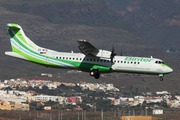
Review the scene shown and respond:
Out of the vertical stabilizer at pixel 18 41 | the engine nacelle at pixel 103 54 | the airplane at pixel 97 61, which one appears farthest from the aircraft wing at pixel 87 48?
the vertical stabilizer at pixel 18 41

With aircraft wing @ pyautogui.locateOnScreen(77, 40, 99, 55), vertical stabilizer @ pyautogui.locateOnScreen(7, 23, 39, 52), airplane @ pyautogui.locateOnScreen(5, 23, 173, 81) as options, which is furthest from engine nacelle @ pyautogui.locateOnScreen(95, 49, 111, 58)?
vertical stabilizer @ pyautogui.locateOnScreen(7, 23, 39, 52)

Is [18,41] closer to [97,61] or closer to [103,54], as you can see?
[97,61]

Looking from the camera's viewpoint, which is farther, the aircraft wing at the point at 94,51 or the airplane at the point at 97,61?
the airplane at the point at 97,61

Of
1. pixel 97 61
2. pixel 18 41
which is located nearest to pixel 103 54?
pixel 97 61

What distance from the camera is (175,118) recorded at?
127500mm

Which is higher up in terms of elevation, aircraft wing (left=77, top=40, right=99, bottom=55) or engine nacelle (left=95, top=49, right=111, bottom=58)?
aircraft wing (left=77, top=40, right=99, bottom=55)

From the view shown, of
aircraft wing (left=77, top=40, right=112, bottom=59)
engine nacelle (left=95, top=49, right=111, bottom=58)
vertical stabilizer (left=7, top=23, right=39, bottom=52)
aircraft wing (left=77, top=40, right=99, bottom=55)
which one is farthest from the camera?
vertical stabilizer (left=7, top=23, right=39, bottom=52)

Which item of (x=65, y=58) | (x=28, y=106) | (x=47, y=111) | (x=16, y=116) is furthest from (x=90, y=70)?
(x=28, y=106)

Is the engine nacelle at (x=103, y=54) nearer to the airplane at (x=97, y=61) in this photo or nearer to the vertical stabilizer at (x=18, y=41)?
the airplane at (x=97, y=61)

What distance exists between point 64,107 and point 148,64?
73115mm

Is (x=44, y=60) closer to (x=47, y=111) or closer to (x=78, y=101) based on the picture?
(x=47, y=111)

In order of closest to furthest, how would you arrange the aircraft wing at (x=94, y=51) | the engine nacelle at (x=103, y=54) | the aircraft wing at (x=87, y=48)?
1. the aircraft wing at (x=87, y=48)
2. the aircraft wing at (x=94, y=51)
3. the engine nacelle at (x=103, y=54)

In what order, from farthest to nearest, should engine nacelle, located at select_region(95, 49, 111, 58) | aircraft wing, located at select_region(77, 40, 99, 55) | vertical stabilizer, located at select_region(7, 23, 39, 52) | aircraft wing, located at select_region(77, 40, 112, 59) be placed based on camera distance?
1. vertical stabilizer, located at select_region(7, 23, 39, 52)
2. engine nacelle, located at select_region(95, 49, 111, 58)
3. aircraft wing, located at select_region(77, 40, 112, 59)
4. aircraft wing, located at select_region(77, 40, 99, 55)

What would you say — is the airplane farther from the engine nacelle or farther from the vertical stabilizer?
the vertical stabilizer
